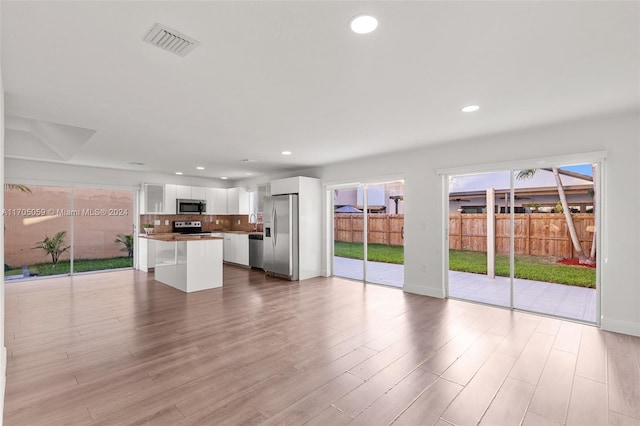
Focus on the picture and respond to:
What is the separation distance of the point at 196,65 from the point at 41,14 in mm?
885

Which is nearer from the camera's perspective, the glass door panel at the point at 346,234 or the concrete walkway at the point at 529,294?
the concrete walkway at the point at 529,294

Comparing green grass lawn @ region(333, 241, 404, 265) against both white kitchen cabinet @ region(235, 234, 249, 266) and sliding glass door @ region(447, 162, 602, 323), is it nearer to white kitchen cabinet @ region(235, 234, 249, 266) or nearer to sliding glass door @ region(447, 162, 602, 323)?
sliding glass door @ region(447, 162, 602, 323)

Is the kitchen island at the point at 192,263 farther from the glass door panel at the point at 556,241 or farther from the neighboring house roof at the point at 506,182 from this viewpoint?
the glass door panel at the point at 556,241

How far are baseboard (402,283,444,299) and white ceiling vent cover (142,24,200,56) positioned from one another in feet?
15.9

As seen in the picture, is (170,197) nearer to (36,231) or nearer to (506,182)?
(36,231)

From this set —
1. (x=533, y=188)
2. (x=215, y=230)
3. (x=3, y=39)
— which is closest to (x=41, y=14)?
(x=3, y=39)

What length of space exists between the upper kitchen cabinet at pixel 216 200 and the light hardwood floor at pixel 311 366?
4649mm

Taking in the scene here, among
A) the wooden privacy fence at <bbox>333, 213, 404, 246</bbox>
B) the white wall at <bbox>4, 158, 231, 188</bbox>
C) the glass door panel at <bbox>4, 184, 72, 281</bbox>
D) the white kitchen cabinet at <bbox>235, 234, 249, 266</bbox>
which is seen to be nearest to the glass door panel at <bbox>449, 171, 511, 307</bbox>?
the wooden privacy fence at <bbox>333, 213, 404, 246</bbox>

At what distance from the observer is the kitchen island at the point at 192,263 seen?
5.57 metres

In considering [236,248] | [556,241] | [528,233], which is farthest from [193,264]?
[556,241]

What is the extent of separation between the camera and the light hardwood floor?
212 centimetres

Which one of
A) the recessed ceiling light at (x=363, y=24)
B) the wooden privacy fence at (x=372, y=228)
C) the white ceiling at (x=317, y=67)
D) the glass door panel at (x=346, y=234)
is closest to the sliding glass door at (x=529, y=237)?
the white ceiling at (x=317, y=67)

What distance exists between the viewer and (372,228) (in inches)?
260

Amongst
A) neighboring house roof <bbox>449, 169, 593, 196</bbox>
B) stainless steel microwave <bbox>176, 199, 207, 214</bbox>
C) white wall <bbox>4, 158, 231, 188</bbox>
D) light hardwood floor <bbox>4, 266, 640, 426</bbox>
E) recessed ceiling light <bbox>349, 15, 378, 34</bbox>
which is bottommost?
light hardwood floor <bbox>4, 266, 640, 426</bbox>
